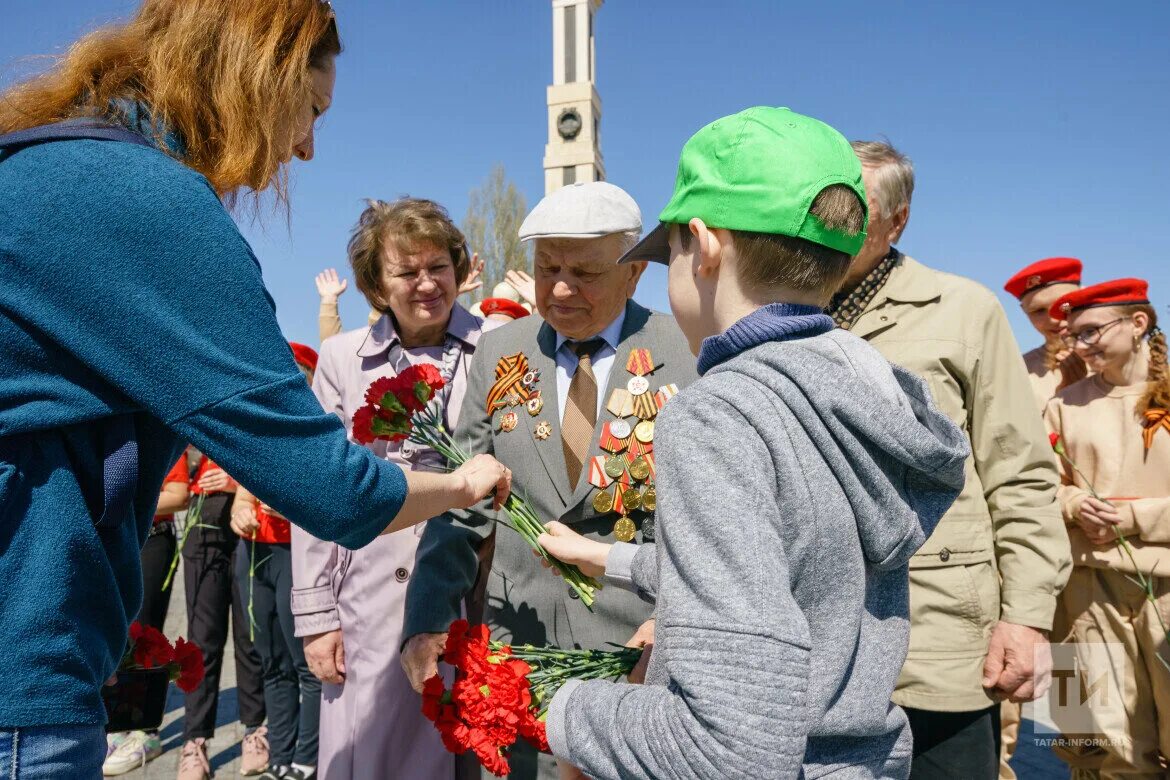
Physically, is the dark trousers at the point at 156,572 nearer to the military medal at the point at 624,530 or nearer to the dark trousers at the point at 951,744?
A: the military medal at the point at 624,530

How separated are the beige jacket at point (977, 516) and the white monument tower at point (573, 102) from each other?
114 ft

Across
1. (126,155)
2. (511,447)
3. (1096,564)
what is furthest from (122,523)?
(1096,564)

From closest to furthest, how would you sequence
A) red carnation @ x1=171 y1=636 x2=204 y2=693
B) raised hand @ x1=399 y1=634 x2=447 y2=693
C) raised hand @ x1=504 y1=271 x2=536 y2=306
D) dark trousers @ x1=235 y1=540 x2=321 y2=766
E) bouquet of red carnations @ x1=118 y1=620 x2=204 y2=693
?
bouquet of red carnations @ x1=118 y1=620 x2=204 y2=693 < red carnation @ x1=171 y1=636 x2=204 y2=693 < raised hand @ x1=399 y1=634 x2=447 y2=693 < dark trousers @ x1=235 y1=540 x2=321 y2=766 < raised hand @ x1=504 y1=271 x2=536 y2=306

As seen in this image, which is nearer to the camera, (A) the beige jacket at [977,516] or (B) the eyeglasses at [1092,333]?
(A) the beige jacket at [977,516]

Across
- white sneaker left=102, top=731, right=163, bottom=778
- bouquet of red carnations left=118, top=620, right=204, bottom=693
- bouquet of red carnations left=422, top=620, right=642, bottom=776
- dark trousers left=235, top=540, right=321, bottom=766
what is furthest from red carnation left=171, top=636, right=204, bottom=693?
white sneaker left=102, top=731, right=163, bottom=778

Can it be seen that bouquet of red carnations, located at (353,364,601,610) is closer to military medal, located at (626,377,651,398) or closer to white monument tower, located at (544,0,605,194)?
military medal, located at (626,377,651,398)

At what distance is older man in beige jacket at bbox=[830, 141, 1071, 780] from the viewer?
2.51m

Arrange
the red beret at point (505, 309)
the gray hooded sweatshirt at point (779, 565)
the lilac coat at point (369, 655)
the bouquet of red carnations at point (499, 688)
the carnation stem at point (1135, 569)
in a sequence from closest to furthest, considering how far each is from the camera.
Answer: the gray hooded sweatshirt at point (779, 565), the bouquet of red carnations at point (499, 688), the lilac coat at point (369, 655), the carnation stem at point (1135, 569), the red beret at point (505, 309)

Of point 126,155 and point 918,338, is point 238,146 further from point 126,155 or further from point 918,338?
point 918,338

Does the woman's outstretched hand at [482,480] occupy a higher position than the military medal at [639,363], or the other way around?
the military medal at [639,363]

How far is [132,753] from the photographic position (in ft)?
17.6

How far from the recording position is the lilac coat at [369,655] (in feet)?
9.98

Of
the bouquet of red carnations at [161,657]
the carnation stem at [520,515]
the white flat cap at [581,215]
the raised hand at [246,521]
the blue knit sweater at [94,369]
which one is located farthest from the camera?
the raised hand at [246,521]

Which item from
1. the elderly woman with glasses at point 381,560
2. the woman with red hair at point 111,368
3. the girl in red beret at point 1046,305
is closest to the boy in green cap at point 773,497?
the woman with red hair at point 111,368
